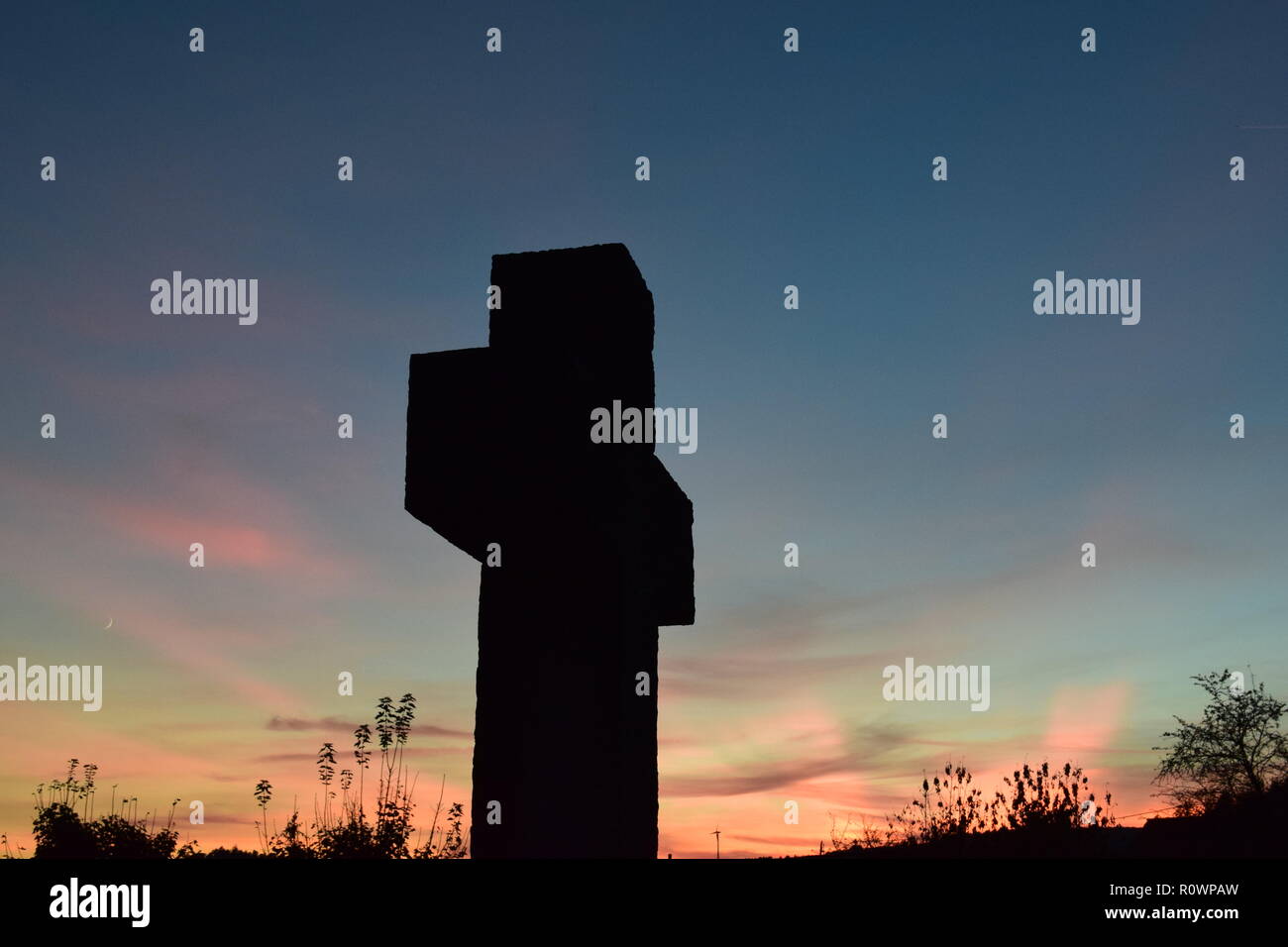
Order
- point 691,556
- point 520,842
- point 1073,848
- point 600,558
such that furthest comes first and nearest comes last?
point 1073,848 → point 691,556 → point 600,558 → point 520,842

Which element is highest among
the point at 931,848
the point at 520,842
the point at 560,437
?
the point at 560,437

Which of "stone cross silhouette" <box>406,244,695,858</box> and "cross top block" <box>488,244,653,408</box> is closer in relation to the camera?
"stone cross silhouette" <box>406,244,695,858</box>

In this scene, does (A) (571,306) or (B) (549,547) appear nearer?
(B) (549,547)

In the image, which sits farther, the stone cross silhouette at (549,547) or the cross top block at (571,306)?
the cross top block at (571,306)

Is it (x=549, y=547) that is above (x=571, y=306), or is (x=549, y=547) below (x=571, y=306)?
below

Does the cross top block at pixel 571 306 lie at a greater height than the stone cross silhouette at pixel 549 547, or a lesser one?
greater

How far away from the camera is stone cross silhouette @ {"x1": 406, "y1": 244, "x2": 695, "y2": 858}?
3.62 metres

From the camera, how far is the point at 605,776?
3.62 metres

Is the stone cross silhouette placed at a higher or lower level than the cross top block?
lower

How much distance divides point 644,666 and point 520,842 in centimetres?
93

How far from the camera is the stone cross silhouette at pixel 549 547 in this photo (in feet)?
11.9

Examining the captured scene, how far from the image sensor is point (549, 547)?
3.87 metres
